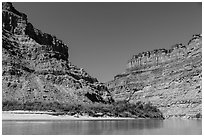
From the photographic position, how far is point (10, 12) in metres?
107

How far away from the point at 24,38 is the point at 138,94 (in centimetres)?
6183

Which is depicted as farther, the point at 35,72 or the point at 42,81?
the point at 35,72

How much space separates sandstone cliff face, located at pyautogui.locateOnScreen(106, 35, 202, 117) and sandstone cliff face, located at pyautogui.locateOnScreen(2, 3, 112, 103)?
2906cm

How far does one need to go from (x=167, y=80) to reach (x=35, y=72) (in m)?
65.1

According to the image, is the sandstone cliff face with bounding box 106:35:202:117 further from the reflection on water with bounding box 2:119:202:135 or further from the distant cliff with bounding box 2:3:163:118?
the reflection on water with bounding box 2:119:202:135

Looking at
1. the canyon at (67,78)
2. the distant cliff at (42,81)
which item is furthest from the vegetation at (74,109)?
the canyon at (67,78)

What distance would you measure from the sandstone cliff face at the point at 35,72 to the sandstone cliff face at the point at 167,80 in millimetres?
29065

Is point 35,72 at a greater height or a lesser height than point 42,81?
greater

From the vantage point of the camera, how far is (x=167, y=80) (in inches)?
5374

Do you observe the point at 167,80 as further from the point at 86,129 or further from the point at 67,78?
the point at 86,129

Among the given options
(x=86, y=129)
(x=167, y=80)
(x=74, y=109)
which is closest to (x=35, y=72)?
(x=74, y=109)

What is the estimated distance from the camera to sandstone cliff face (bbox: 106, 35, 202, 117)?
114m

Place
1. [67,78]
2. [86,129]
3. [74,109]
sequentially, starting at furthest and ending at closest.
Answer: [67,78], [74,109], [86,129]

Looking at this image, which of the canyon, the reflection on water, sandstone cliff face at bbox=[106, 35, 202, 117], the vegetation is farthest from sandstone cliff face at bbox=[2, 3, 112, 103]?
the reflection on water
